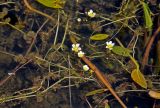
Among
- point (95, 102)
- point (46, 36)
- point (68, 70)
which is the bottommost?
point (95, 102)

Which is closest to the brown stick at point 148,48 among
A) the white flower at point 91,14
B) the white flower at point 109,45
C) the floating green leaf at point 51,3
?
the white flower at point 109,45

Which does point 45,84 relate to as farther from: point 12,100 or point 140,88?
point 140,88

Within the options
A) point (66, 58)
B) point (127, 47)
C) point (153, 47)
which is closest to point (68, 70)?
point (66, 58)

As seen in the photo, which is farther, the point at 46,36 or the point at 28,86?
the point at 46,36

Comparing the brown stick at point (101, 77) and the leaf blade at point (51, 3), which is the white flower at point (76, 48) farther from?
the leaf blade at point (51, 3)

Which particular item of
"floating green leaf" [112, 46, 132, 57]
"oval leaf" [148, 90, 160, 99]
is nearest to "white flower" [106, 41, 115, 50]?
"floating green leaf" [112, 46, 132, 57]

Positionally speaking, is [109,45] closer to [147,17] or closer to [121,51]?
[121,51]

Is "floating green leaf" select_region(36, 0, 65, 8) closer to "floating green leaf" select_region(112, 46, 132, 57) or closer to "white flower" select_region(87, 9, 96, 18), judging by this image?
"white flower" select_region(87, 9, 96, 18)
